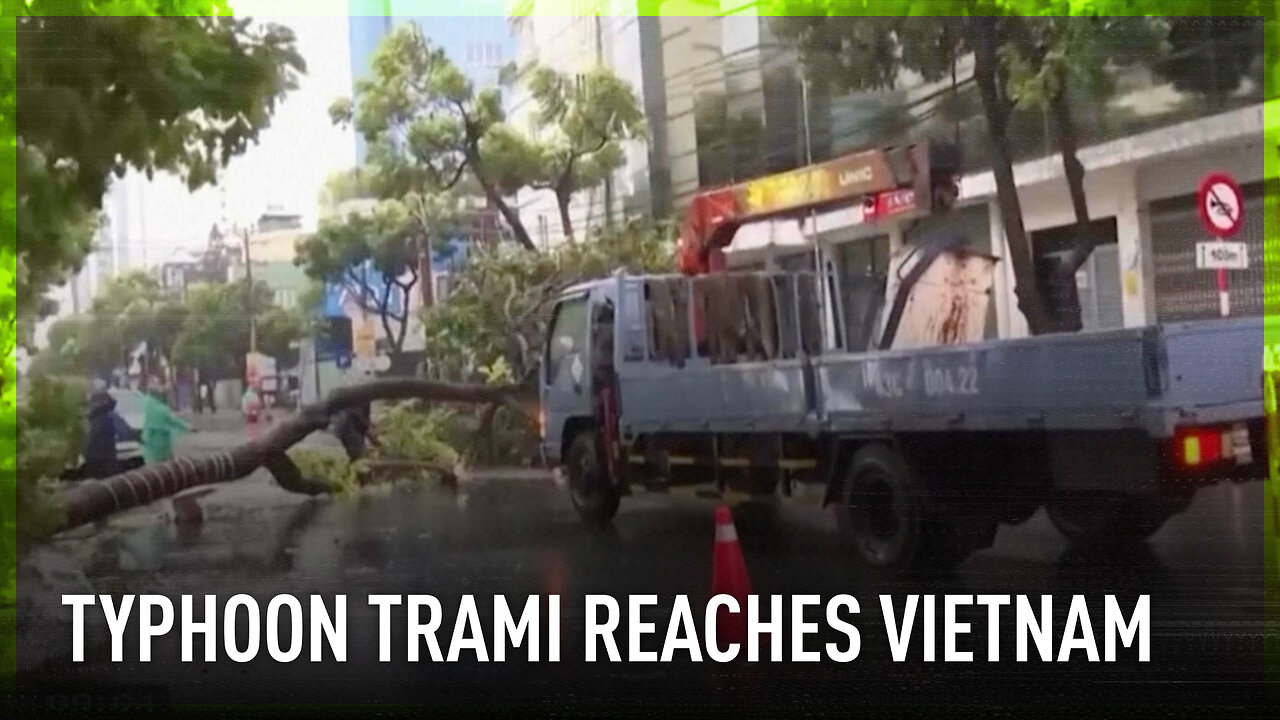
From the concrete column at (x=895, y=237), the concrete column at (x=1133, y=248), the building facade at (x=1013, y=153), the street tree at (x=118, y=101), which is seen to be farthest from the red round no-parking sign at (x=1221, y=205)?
the street tree at (x=118, y=101)

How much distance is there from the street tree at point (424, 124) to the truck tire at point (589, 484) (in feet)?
1.74

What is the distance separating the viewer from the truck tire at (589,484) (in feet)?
10.4

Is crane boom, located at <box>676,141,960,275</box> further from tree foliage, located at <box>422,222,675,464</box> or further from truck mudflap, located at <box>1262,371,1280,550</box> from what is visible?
truck mudflap, located at <box>1262,371,1280,550</box>

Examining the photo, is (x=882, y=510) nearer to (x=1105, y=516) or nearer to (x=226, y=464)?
(x=1105, y=516)

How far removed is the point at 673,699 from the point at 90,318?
5.65ft

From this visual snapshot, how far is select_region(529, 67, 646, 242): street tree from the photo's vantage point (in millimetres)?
3107

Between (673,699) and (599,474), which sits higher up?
(599,474)

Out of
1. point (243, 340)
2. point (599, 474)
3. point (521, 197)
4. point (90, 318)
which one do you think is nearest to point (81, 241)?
point (90, 318)

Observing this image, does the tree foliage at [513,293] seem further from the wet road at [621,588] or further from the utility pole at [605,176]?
the wet road at [621,588]

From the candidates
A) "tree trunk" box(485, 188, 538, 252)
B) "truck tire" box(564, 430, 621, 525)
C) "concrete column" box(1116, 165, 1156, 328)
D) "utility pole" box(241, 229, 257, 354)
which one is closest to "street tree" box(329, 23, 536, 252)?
"tree trunk" box(485, 188, 538, 252)

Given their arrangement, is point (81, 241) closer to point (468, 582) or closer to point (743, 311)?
point (468, 582)

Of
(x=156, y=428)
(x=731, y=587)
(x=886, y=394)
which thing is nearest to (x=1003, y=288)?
(x=886, y=394)

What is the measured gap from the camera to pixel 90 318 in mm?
3094

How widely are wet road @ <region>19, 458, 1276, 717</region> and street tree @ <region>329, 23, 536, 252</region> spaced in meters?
0.76
